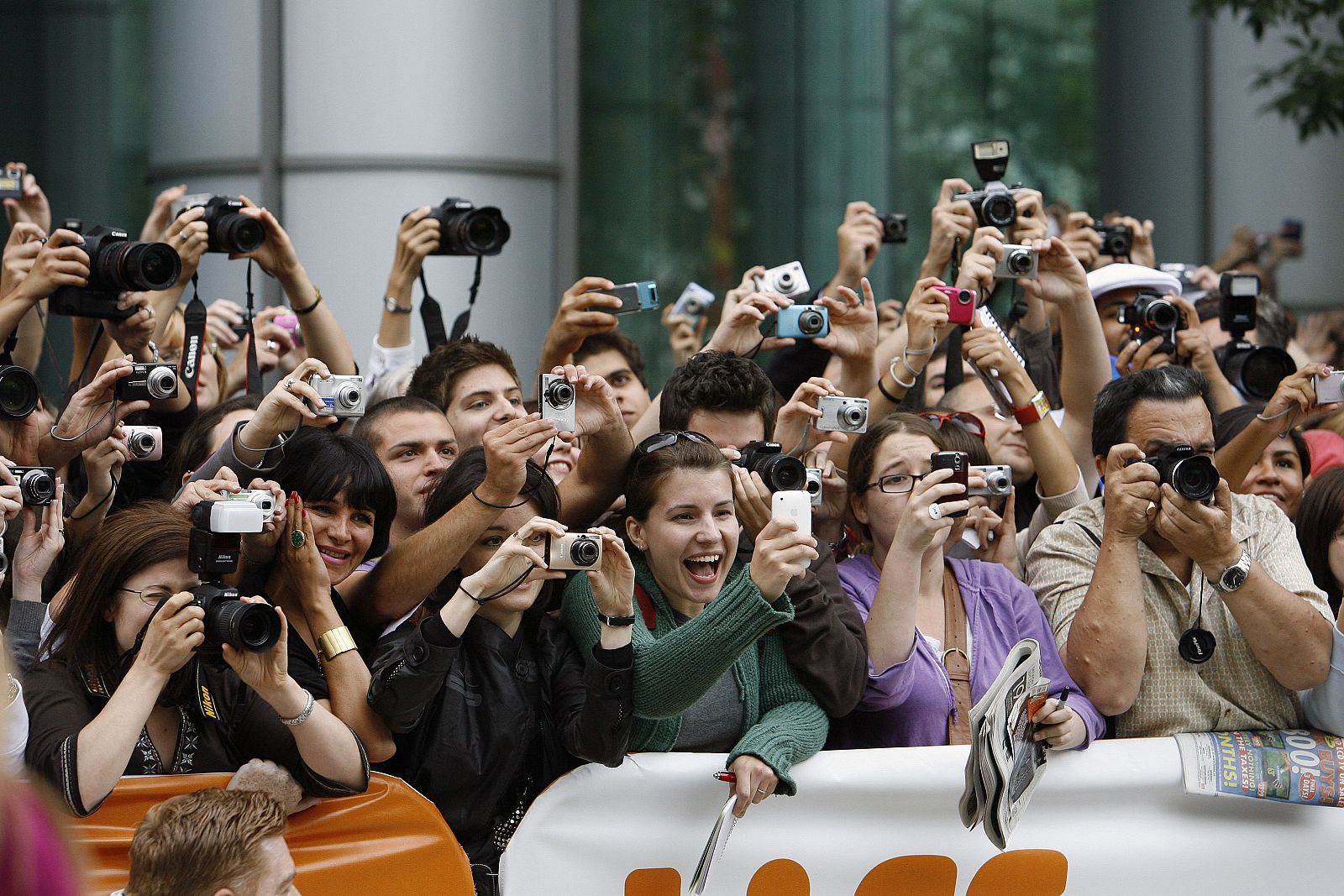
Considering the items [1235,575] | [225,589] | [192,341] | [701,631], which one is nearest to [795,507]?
[701,631]

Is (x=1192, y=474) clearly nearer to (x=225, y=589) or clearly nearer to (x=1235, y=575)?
(x=1235, y=575)

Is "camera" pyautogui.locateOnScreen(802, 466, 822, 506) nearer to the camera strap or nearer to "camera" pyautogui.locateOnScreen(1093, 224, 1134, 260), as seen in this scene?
the camera strap

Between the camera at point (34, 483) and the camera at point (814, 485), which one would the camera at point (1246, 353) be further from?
the camera at point (34, 483)

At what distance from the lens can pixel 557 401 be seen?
3.86 m

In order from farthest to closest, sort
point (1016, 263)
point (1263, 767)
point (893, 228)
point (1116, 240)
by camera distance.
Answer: point (1116, 240) → point (893, 228) → point (1016, 263) → point (1263, 767)

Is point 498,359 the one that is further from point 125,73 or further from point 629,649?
point 125,73

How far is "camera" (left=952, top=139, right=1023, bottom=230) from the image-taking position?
5266 mm

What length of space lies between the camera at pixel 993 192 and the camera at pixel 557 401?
194 centimetres

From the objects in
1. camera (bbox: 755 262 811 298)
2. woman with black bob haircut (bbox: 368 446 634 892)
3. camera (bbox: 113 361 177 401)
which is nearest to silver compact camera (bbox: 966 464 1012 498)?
camera (bbox: 755 262 811 298)

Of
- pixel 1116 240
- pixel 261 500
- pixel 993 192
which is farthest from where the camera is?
pixel 1116 240

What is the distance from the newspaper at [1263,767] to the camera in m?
3.95

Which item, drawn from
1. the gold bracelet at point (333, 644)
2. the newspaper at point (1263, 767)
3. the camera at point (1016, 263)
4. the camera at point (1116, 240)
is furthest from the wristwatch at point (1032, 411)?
the gold bracelet at point (333, 644)

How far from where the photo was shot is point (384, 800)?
3.57 meters

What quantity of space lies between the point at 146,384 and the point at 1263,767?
2743 mm
